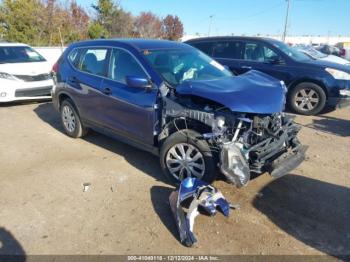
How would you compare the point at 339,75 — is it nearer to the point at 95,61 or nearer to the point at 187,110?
the point at 187,110

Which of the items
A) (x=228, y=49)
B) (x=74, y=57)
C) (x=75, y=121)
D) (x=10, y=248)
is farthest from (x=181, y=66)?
(x=228, y=49)

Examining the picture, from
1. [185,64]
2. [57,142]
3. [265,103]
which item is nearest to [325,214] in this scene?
[265,103]

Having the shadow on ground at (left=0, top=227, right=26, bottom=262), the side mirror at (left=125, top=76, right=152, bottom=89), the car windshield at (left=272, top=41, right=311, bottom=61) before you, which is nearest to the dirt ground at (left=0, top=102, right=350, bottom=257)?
the shadow on ground at (left=0, top=227, right=26, bottom=262)

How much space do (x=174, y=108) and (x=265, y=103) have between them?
105cm

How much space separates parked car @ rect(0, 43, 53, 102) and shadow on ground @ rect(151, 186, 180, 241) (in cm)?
583

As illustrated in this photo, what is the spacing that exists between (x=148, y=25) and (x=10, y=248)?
49332mm

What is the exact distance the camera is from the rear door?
4.22 meters

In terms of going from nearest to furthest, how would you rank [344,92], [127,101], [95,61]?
[127,101] < [95,61] < [344,92]

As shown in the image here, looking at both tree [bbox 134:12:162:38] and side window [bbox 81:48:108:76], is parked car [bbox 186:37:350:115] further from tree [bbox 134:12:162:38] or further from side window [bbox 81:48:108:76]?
tree [bbox 134:12:162:38]

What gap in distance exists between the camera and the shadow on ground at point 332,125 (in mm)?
6434

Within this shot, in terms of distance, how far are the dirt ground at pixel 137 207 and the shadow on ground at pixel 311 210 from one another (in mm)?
10

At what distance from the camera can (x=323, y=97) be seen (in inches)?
289

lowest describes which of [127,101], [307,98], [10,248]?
[10,248]

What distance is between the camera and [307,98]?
7555mm
